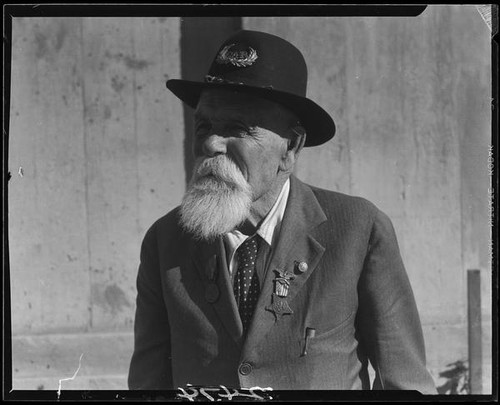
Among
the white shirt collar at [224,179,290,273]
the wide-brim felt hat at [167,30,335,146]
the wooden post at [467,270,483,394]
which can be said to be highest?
the wide-brim felt hat at [167,30,335,146]

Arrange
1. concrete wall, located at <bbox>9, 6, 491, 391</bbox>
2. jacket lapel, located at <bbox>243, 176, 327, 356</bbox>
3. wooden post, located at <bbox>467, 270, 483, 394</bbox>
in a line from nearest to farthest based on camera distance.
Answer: jacket lapel, located at <bbox>243, 176, 327, 356</bbox>, concrete wall, located at <bbox>9, 6, 491, 391</bbox>, wooden post, located at <bbox>467, 270, 483, 394</bbox>

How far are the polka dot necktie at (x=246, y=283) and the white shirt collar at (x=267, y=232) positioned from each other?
2cm

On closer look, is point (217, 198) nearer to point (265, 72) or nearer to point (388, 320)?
point (265, 72)

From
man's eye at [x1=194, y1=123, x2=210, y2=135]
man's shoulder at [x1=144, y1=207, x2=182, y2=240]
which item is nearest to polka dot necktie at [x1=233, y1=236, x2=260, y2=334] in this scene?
man's shoulder at [x1=144, y1=207, x2=182, y2=240]

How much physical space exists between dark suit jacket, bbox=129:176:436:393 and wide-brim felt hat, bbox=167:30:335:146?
0.30 metres

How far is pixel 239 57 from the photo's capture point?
2236 millimetres

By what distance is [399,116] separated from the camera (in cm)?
273

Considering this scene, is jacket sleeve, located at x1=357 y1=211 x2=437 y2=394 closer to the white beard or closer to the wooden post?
the white beard

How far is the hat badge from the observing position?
2.23 m

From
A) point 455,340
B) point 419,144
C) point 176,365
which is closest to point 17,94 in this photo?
point 176,365

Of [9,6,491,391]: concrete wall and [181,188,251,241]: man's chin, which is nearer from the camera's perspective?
[181,188,251,241]: man's chin

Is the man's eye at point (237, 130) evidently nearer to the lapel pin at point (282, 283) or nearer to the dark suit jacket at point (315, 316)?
the dark suit jacket at point (315, 316)

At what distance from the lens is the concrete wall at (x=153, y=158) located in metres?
2.61

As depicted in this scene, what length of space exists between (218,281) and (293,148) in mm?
504
